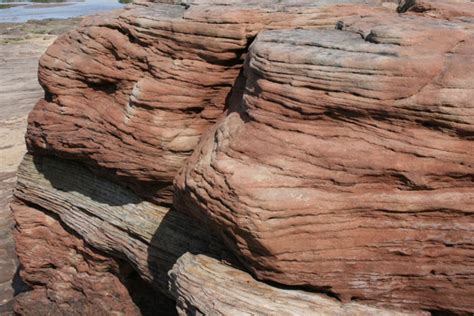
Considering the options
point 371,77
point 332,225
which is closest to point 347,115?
point 371,77

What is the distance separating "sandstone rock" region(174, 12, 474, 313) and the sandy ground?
327 inches

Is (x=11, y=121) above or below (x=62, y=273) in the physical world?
below

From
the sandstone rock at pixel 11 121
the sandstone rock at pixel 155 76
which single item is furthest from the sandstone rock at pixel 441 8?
the sandstone rock at pixel 11 121

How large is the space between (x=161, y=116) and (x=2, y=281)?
7564 mm

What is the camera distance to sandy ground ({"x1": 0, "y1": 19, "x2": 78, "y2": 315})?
14.7m

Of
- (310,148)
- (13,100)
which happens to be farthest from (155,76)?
(13,100)

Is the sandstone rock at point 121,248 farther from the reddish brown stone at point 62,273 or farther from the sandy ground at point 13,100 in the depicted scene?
the sandy ground at point 13,100

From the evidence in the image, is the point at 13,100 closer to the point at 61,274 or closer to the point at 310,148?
the point at 61,274

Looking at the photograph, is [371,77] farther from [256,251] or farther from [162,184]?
[162,184]

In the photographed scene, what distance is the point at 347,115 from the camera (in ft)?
21.6

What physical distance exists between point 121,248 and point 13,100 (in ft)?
75.8

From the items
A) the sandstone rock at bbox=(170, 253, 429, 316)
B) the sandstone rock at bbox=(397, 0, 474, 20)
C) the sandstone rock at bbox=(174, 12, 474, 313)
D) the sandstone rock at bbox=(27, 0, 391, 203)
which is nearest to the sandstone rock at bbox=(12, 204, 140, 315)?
the sandstone rock at bbox=(27, 0, 391, 203)

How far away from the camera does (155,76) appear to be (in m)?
8.80

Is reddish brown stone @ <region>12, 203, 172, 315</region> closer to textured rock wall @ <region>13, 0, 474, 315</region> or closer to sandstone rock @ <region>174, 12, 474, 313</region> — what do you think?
textured rock wall @ <region>13, 0, 474, 315</region>
